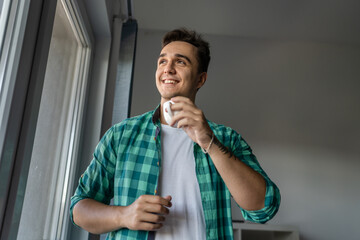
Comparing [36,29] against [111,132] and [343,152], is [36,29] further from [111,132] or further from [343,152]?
[343,152]

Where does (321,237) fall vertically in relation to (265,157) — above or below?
below

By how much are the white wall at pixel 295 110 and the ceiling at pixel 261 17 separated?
0.34 feet

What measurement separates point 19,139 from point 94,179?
0.24 meters

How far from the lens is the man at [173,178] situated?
28.7 inches

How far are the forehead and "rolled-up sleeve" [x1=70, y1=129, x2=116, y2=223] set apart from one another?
13.8 inches

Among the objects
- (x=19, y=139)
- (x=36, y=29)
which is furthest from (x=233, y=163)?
(x=36, y=29)

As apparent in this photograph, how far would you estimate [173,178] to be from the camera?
2.83 feet

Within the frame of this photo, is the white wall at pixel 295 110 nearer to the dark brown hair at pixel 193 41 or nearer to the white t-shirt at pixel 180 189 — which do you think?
the dark brown hair at pixel 193 41

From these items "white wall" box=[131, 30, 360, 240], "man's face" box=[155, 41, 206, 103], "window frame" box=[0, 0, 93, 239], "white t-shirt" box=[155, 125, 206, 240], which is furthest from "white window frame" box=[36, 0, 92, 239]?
"white wall" box=[131, 30, 360, 240]

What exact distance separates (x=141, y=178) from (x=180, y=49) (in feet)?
1.54

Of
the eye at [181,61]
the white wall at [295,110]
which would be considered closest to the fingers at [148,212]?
the eye at [181,61]

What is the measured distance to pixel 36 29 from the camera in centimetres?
82

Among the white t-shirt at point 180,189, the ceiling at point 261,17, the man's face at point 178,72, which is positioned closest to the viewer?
the white t-shirt at point 180,189

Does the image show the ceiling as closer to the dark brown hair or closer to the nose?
the dark brown hair
